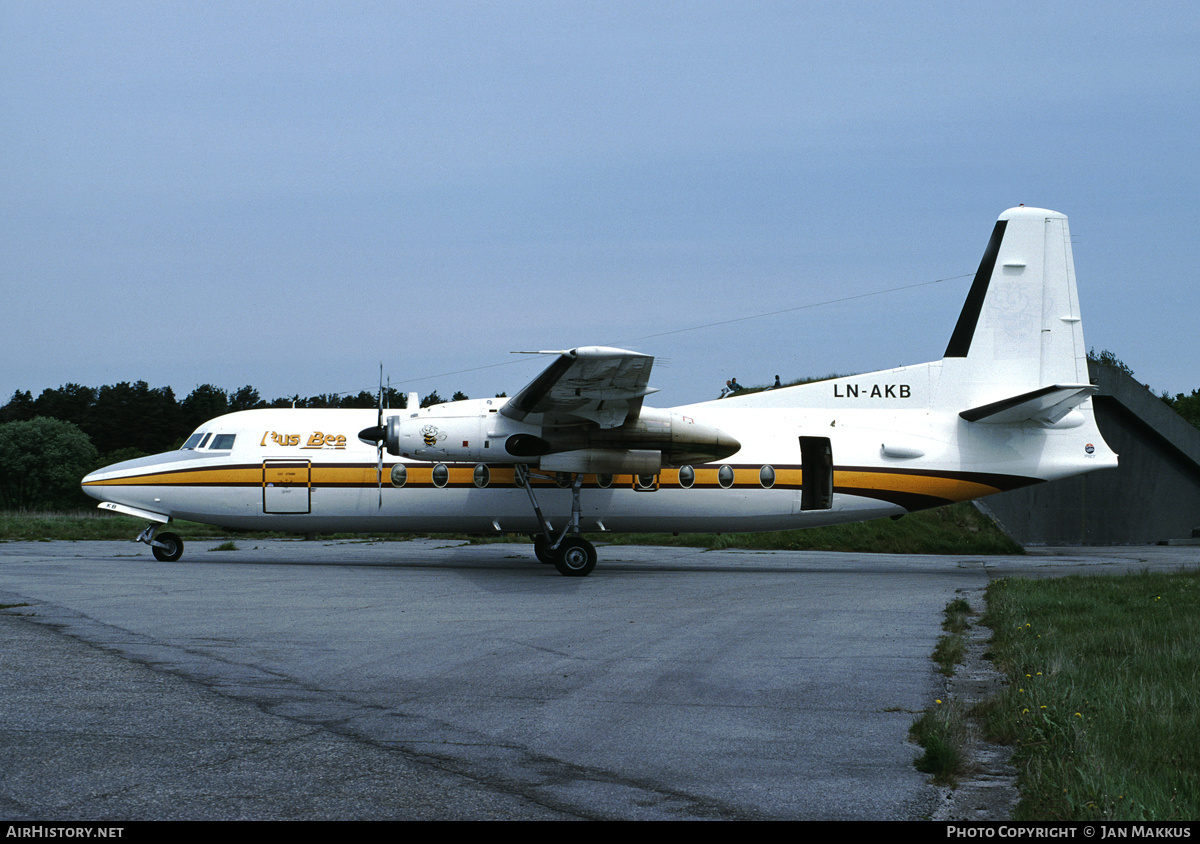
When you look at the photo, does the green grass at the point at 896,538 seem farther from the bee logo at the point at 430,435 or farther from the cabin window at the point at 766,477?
the bee logo at the point at 430,435

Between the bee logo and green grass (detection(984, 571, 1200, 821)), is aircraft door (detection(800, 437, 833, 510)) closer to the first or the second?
green grass (detection(984, 571, 1200, 821))

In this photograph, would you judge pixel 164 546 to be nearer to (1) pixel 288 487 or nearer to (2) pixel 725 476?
(1) pixel 288 487

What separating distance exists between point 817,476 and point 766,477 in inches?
42.5

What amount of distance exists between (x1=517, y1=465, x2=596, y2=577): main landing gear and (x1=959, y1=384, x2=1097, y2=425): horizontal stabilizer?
845 centimetres

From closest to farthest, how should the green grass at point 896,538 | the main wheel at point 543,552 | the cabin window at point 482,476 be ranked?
the cabin window at point 482,476
the main wheel at point 543,552
the green grass at point 896,538

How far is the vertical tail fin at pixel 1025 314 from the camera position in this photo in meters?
19.8

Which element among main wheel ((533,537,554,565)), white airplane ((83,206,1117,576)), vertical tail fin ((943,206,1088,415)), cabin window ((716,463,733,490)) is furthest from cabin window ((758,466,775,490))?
main wheel ((533,537,554,565))

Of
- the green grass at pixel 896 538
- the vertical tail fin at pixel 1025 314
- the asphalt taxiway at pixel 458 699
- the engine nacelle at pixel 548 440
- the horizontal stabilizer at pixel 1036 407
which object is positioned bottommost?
the green grass at pixel 896 538

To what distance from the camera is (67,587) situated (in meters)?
14.6

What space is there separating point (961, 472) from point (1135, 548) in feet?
51.9

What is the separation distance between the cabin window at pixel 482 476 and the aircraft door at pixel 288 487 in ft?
11.8

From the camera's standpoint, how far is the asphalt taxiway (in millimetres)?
4930

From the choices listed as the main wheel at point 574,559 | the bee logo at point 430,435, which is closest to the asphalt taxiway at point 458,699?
the main wheel at point 574,559
